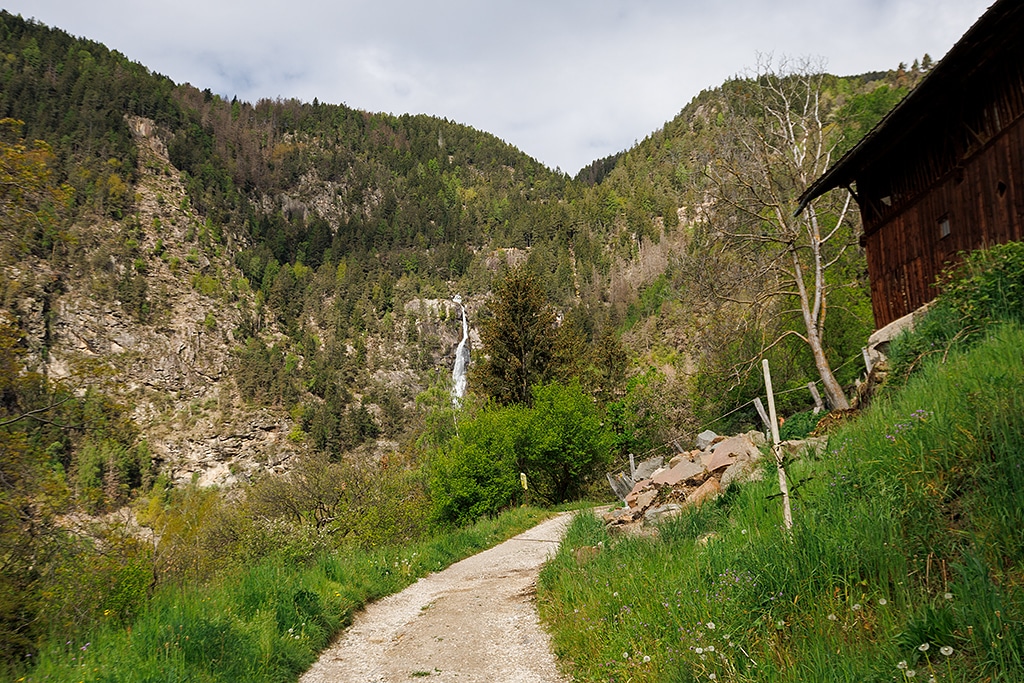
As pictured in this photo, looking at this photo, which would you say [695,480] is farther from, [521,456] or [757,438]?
[521,456]

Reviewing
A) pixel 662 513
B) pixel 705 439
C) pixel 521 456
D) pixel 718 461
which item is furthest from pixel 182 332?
pixel 662 513

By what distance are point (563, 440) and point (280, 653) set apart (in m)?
20.3

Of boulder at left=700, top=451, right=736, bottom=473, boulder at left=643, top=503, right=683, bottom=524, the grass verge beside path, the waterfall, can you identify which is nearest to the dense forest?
Result: the grass verge beside path

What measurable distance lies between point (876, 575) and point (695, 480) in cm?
918

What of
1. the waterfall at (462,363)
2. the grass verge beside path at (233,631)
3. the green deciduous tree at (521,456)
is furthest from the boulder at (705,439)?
the waterfall at (462,363)

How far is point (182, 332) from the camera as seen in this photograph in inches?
4488

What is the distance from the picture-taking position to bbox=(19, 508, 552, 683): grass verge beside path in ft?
16.6

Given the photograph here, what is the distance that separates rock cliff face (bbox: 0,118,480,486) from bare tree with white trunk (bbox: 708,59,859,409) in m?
78.3

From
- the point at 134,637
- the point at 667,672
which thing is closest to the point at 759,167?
the point at 667,672

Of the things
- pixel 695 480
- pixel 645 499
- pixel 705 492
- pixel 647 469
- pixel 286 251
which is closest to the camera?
pixel 705 492

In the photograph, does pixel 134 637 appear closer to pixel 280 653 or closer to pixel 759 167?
pixel 280 653

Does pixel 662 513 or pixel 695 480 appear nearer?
pixel 662 513

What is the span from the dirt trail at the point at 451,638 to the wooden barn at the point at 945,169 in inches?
400

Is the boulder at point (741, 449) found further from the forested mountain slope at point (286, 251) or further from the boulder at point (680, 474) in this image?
the forested mountain slope at point (286, 251)
